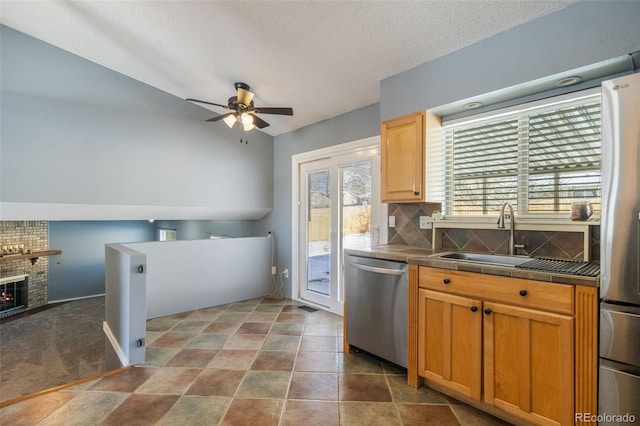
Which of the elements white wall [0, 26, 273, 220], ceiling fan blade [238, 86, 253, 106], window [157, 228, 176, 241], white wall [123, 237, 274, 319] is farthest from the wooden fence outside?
window [157, 228, 176, 241]

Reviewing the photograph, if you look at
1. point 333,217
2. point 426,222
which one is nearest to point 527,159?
point 426,222

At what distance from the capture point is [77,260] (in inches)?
242

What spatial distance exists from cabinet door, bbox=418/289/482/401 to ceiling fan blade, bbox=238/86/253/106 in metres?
2.42

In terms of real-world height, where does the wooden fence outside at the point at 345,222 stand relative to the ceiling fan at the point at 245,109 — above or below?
below

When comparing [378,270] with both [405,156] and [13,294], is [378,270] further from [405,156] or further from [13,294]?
[13,294]

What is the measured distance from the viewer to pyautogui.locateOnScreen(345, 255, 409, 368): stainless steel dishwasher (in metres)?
2.14

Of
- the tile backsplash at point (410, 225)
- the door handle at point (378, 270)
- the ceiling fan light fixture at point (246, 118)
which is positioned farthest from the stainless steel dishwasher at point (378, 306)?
the ceiling fan light fixture at point (246, 118)

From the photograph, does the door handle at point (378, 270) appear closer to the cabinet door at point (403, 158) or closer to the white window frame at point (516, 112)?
the cabinet door at point (403, 158)

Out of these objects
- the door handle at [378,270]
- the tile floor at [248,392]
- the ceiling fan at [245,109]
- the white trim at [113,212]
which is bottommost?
the tile floor at [248,392]

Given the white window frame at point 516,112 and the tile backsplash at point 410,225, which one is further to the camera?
the tile backsplash at point 410,225

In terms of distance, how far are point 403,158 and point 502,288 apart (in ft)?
4.26

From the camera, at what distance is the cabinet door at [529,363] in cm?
145

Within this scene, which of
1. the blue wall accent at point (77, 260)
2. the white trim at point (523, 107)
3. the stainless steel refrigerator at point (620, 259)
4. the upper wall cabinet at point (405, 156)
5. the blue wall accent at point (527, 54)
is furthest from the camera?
the blue wall accent at point (77, 260)

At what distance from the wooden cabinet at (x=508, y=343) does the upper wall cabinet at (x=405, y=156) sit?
759 mm
